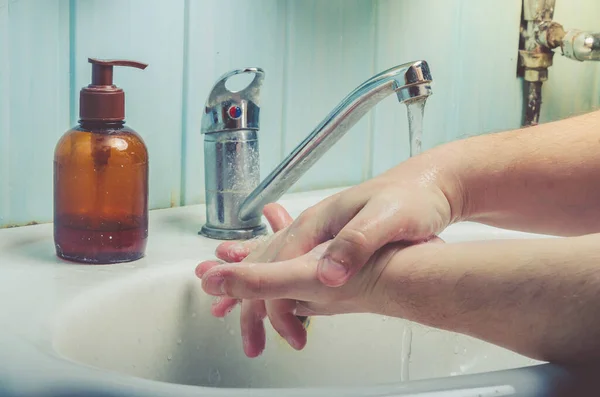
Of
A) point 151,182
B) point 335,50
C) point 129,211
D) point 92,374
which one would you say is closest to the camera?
point 92,374

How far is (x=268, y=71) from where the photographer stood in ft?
3.33

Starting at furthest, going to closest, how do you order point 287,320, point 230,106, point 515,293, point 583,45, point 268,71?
1. point 583,45
2. point 268,71
3. point 230,106
4. point 287,320
5. point 515,293

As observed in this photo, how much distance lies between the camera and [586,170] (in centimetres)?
70

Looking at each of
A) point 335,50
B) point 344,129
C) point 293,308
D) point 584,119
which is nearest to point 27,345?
point 293,308

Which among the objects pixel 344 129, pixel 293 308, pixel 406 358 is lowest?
pixel 406 358

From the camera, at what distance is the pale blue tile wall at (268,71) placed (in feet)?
2.62

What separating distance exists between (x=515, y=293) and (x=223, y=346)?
0.36m

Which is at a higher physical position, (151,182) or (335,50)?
(335,50)

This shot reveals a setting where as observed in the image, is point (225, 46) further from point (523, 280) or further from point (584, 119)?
point (523, 280)

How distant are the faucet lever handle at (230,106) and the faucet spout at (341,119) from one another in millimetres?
66

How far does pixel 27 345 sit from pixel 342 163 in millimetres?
679

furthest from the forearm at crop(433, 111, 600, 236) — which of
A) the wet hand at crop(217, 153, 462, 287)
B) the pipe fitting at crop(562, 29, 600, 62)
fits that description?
the pipe fitting at crop(562, 29, 600, 62)

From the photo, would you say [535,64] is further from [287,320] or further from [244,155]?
[287,320]

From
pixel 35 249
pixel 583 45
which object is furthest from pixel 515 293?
pixel 583 45
